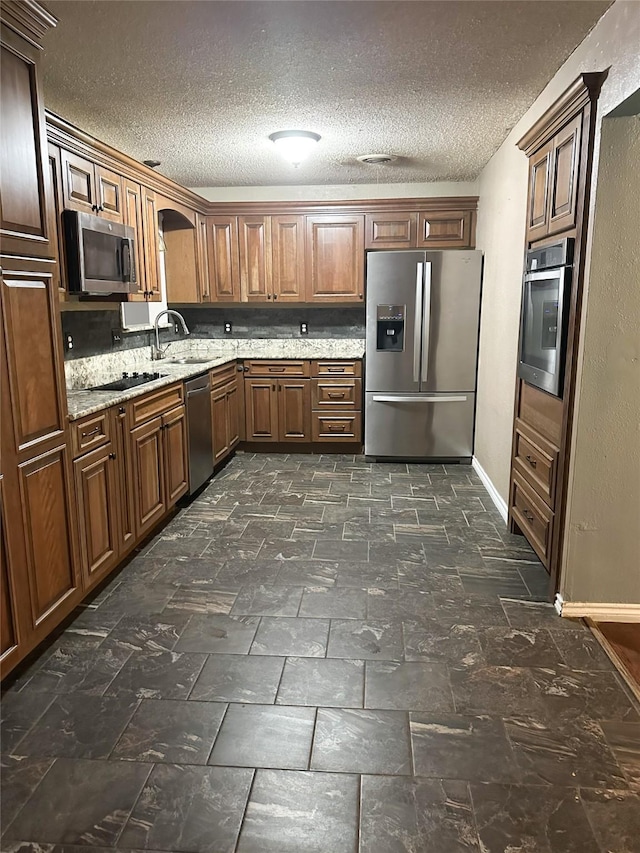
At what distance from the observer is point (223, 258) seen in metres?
5.50

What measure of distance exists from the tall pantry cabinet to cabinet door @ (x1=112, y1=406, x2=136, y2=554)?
562 millimetres

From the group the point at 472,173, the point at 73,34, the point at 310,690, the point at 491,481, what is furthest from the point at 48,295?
the point at 472,173

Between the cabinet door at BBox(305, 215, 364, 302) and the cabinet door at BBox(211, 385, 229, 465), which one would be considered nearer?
the cabinet door at BBox(211, 385, 229, 465)

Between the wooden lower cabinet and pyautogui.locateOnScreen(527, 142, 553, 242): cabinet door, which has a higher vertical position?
pyautogui.locateOnScreen(527, 142, 553, 242): cabinet door

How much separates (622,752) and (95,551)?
2.26m

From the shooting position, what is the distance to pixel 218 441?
4879 millimetres

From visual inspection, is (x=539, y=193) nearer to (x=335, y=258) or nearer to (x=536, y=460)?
(x=536, y=460)

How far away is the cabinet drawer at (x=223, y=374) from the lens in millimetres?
4742

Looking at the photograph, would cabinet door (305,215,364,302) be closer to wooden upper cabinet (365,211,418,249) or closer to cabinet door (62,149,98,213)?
wooden upper cabinet (365,211,418,249)

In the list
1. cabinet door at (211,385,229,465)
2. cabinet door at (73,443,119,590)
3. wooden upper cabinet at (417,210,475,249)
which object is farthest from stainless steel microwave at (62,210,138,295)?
wooden upper cabinet at (417,210,475,249)

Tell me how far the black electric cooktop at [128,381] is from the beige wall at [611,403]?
238 cm

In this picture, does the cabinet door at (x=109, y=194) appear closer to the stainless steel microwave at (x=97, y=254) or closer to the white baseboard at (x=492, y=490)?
the stainless steel microwave at (x=97, y=254)

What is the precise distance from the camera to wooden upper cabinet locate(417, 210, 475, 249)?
525 cm

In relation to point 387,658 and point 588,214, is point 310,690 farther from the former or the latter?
point 588,214
